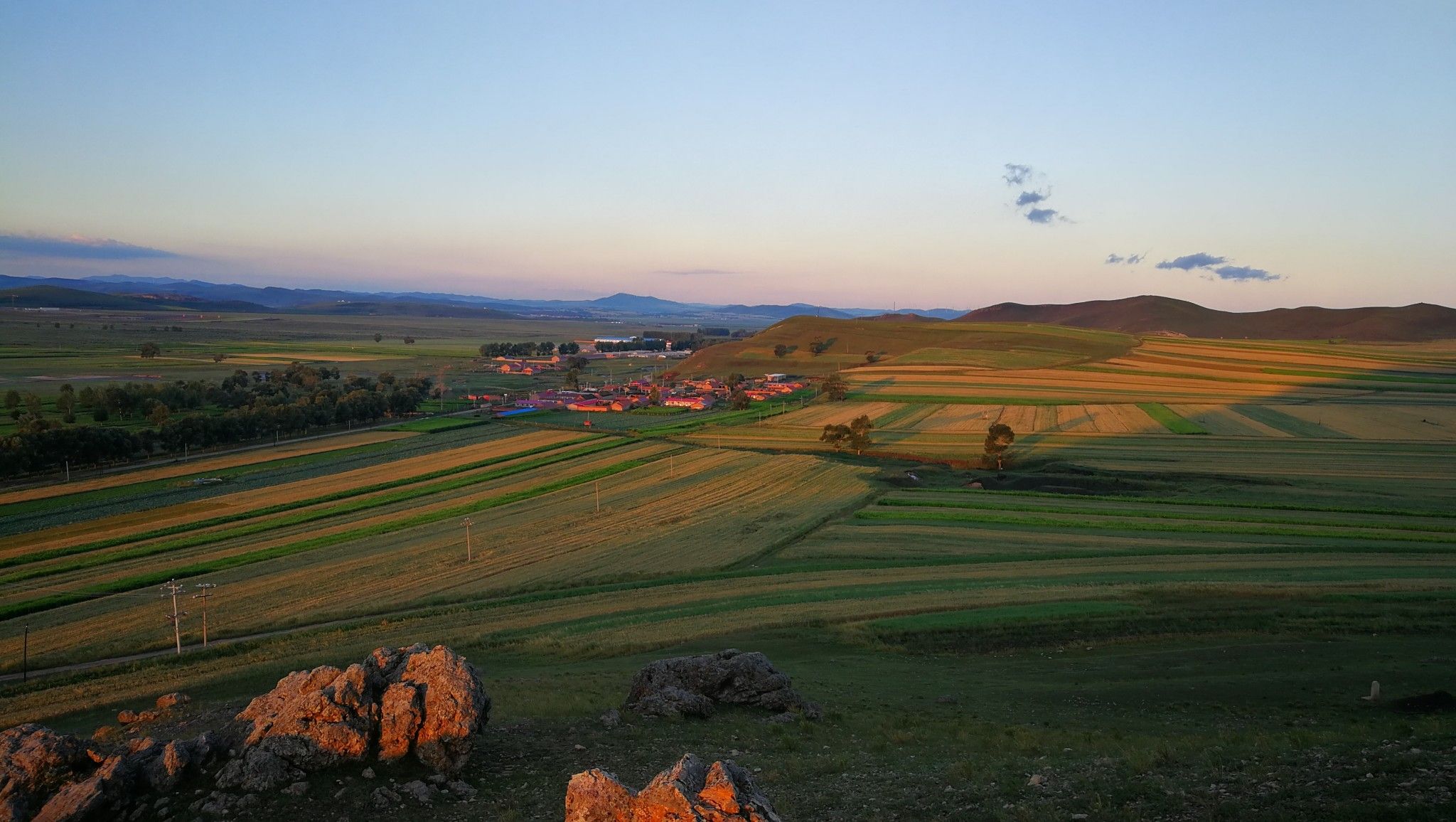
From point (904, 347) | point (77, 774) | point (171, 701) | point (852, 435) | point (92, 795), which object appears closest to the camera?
point (92, 795)

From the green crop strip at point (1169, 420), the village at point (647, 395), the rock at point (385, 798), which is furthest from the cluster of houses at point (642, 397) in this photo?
the rock at point (385, 798)

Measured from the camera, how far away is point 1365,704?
66.2 ft

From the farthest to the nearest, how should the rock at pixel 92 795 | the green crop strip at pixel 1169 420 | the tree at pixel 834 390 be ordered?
the tree at pixel 834 390 → the green crop strip at pixel 1169 420 → the rock at pixel 92 795

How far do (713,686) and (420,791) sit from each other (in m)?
7.73

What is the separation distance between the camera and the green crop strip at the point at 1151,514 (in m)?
45.4

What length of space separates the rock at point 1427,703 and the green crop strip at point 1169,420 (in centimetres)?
6498

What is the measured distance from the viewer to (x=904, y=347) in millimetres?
166500

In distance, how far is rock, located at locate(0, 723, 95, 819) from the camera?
13.7m

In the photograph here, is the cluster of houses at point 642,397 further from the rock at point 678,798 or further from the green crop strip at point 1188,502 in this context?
the rock at point 678,798

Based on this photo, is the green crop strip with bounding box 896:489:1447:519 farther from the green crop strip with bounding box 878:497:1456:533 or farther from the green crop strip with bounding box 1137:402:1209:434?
the green crop strip with bounding box 1137:402:1209:434

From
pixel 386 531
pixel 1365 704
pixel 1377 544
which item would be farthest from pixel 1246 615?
pixel 386 531

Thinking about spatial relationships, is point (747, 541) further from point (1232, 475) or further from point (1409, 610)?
point (1232, 475)

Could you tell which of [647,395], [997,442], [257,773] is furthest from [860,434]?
[257,773]

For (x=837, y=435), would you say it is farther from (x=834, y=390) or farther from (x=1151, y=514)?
(x=834, y=390)
